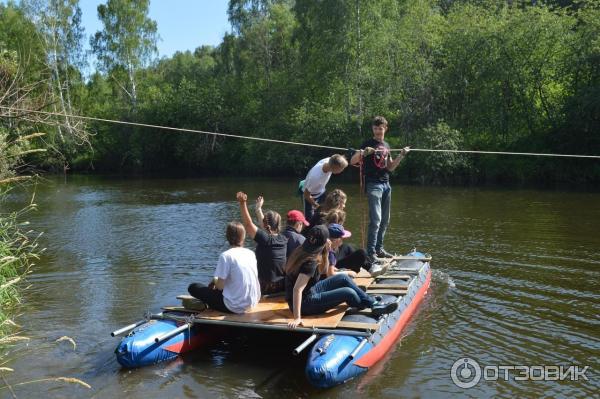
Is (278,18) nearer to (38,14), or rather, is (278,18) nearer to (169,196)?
(38,14)

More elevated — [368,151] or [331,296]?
[368,151]

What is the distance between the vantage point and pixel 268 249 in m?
7.82

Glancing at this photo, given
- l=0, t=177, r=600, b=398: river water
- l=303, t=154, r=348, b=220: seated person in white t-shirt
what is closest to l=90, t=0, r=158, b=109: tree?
l=0, t=177, r=600, b=398: river water

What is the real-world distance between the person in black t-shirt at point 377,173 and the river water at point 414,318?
4.75 ft

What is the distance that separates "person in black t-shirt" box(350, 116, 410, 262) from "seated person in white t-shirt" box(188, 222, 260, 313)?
297 cm

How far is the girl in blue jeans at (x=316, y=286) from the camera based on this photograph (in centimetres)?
694

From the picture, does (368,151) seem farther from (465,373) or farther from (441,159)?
(441,159)

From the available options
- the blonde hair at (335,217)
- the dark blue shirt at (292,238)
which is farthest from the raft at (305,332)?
the blonde hair at (335,217)

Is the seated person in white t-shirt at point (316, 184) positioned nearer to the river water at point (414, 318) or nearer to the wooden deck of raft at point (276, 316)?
the wooden deck of raft at point (276, 316)

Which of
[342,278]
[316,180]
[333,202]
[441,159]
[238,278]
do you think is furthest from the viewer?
[441,159]

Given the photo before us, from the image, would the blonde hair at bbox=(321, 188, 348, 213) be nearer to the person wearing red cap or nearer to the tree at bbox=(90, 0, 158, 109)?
the person wearing red cap

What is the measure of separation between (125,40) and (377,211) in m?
44.2

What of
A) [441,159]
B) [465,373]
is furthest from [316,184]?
[441,159]

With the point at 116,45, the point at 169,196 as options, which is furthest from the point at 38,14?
the point at 169,196
